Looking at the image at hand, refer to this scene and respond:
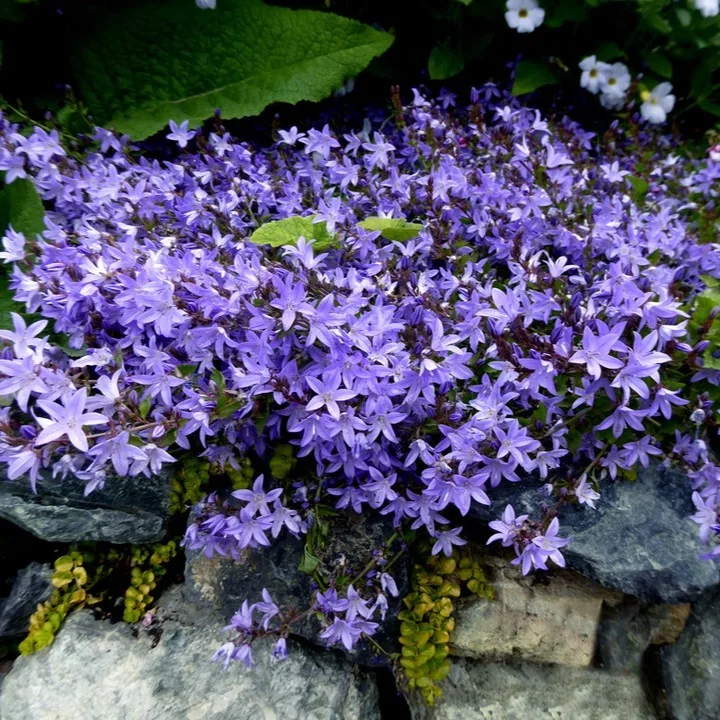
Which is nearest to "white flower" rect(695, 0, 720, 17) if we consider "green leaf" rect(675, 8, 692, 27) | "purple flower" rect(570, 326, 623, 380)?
"green leaf" rect(675, 8, 692, 27)

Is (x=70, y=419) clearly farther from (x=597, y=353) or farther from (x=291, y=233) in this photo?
→ (x=597, y=353)

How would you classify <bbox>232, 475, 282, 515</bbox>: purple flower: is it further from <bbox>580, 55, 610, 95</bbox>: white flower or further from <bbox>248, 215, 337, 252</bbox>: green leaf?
<bbox>580, 55, 610, 95</bbox>: white flower

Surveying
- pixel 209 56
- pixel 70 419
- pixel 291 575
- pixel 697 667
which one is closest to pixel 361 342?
pixel 70 419

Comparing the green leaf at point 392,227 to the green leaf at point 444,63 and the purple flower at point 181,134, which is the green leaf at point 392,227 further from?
the green leaf at point 444,63

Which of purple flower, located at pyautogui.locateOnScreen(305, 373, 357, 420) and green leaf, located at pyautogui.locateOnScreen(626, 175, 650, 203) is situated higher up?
green leaf, located at pyautogui.locateOnScreen(626, 175, 650, 203)

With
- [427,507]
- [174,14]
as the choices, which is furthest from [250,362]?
[174,14]

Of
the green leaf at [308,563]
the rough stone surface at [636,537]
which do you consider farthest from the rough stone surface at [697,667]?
the green leaf at [308,563]

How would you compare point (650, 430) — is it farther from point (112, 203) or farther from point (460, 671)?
point (112, 203)
